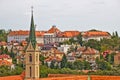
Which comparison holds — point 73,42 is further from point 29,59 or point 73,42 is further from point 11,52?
point 29,59

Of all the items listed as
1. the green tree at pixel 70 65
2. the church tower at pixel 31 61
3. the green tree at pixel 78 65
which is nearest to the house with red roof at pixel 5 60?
the green tree at pixel 70 65

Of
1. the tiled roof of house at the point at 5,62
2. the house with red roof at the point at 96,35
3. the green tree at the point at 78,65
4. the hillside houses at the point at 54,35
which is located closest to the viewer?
the green tree at the point at 78,65

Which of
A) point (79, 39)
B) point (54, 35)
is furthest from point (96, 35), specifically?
point (54, 35)

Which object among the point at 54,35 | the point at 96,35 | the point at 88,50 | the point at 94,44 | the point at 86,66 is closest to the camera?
the point at 86,66

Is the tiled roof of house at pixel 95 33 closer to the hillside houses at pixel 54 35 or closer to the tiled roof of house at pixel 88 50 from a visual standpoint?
the hillside houses at pixel 54 35

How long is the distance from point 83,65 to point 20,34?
62.1 m

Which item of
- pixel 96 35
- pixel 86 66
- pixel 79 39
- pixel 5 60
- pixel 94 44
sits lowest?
pixel 86 66

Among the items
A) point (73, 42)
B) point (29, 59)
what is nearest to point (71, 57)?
point (73, 42)

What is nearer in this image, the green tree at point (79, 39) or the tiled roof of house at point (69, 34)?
the green tree at point (79, 39)

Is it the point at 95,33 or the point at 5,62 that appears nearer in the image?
the point at 5,62

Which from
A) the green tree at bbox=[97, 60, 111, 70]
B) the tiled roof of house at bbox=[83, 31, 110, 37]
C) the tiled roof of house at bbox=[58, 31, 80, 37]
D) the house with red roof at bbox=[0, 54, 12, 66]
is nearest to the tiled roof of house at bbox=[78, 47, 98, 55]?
the house with red roof at bbox=[0, 54, 12, 66]

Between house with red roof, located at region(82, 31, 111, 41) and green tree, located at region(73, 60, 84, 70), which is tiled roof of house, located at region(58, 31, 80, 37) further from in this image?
green tree, located at region(73, 60, 84, 70)

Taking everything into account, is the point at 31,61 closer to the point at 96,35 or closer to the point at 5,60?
the point at 5,60

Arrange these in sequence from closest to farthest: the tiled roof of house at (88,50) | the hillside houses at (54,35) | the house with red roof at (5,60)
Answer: the house with red roof at (5,60) → the tiled roof of house at (88,50) → the hillside houses at (54,35)
